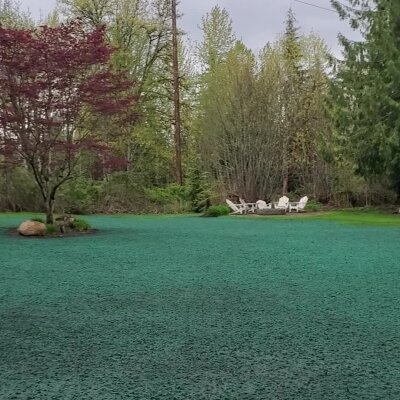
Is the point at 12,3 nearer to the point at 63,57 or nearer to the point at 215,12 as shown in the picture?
the point at 215,12

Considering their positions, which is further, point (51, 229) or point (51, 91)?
point (51, 229)

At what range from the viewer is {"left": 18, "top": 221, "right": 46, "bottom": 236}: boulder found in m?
8.65

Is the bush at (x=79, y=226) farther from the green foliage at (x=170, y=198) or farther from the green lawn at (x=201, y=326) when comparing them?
the green foliage at (x=170, y=198)

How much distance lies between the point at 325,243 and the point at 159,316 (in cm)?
443

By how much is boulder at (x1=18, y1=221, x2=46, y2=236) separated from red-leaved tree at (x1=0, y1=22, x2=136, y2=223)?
44.5 inches

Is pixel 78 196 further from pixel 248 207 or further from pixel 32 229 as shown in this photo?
pixel 32 229

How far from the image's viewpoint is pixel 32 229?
8664 mm

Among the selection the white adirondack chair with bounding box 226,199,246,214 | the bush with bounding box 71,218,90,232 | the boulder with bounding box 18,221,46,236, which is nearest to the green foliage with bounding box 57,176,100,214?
the white adirondack chair with bounding box 226,199,246,214

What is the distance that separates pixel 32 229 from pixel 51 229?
0.42 m

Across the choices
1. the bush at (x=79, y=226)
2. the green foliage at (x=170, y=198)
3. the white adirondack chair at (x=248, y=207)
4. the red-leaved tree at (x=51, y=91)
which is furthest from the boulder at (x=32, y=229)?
the green foliage at (x=170, y=198)

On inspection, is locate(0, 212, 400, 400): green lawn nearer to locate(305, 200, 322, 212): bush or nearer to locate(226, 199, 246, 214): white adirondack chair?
locate(226, 199, 246, 214): white adirondack chair

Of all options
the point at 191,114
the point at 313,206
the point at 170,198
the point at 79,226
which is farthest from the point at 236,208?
the point at 191,114

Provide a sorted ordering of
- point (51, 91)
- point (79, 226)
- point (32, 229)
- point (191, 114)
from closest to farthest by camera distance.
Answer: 1. point (32, 229)
2. point (51, 91)
3. point (79, 226)
4. point (191, 114)

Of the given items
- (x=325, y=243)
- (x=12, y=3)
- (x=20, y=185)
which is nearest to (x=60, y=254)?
(x=325, y=243)
